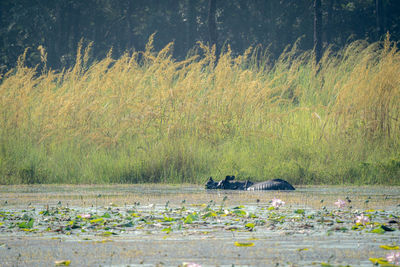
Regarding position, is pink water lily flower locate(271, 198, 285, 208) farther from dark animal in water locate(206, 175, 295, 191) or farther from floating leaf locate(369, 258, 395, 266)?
floating leaf locate(369, 258, 395, 266)

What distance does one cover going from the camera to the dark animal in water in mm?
10039

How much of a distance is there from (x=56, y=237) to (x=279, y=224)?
6.12 feet

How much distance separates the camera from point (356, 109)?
484 inches

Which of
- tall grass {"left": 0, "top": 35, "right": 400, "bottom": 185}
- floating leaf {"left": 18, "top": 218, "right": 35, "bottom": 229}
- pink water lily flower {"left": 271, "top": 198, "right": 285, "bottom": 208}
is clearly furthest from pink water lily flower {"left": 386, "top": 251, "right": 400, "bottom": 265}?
tall grass {"left": 0, "top": 35, "right": 400, "bottom": 185}

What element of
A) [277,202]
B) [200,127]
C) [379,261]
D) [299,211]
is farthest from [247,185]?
[379,261]

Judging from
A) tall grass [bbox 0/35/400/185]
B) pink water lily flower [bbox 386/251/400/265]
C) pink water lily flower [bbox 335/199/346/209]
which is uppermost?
tall grass [bbox 0/35/400/185]

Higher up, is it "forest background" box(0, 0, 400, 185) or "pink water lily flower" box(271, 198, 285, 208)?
"forest background" box(0, 0, 400, 185)

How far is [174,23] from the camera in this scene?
41469 millimetres

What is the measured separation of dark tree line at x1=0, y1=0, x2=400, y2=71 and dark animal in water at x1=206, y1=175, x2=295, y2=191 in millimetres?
25460

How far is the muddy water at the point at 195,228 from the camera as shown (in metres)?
4.88

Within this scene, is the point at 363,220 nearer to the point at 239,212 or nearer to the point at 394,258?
the point at 239,212

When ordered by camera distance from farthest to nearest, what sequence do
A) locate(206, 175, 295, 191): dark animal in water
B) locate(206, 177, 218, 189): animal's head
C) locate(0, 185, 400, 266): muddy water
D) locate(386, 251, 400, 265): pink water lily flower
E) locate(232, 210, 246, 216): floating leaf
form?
locate(206, 177, 218, 189): animal's head → locate(206, 175, 295, 191): dark animal in water → locate(232, 210, 246, 216): floating leaf → locate(0, 185, 400, 266): muddy water → locate(386, 251, 400, 265): pink water lily flower

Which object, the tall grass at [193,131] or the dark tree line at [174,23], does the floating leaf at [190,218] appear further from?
the dark tree line at [174,23]

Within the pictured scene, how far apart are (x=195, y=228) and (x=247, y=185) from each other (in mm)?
4108
